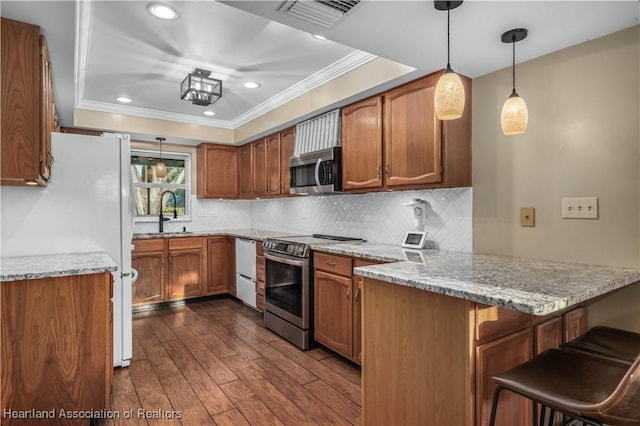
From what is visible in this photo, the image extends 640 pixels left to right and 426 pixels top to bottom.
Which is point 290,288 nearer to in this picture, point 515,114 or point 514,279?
point 514,279

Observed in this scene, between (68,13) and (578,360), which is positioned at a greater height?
(68,13)

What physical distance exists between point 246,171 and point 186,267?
150 centimetres

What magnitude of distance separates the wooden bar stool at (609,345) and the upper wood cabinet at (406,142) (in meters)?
1.16

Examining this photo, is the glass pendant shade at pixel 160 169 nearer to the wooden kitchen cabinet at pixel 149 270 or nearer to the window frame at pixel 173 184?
the window frame at pixel 173 184

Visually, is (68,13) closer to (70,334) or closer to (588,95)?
(70,334)

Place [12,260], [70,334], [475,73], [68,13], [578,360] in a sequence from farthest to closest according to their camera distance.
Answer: [475,73], [12,260], [70,334], [68,13], [578,360]

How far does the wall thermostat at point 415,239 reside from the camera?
9.02 ft

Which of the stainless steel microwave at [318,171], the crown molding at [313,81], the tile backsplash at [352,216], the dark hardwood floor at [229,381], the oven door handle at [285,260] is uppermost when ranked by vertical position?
the crown molding at [313,81]

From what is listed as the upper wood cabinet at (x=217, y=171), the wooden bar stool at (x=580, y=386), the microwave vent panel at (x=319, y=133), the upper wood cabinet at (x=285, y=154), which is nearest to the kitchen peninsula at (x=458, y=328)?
the wooden bar stool at (x=580, y=386)

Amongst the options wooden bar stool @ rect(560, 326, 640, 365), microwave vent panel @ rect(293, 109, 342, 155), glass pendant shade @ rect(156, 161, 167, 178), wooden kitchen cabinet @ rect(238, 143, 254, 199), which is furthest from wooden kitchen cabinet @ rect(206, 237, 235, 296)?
wooden bar stool @ rect(560, 326, 640, 365)

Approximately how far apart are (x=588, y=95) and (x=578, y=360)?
55.2 inches

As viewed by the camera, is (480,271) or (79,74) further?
(79,74)

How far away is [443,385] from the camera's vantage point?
1.44m

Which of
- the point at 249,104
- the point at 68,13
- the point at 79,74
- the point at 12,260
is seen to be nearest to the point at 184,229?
the point at 249,104
